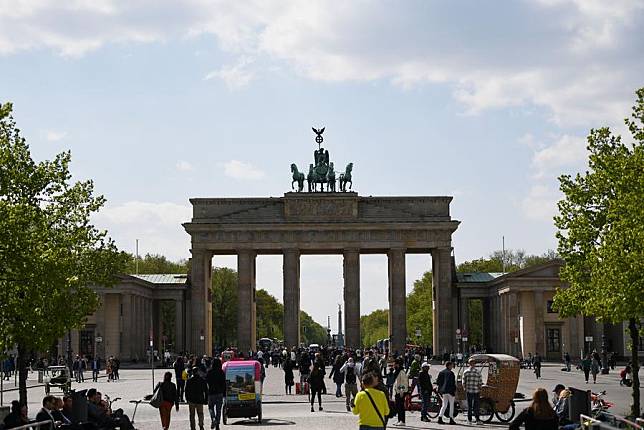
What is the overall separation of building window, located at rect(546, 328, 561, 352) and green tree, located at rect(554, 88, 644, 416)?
60674 millimetres

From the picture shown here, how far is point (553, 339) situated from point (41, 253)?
73041 mm

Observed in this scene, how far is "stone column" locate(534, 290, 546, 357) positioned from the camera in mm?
99375

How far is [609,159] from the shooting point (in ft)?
124

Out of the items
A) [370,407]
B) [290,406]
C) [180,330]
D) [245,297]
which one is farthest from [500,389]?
[180,330]

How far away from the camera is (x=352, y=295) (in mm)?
105875

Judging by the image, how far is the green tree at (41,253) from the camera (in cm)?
3175

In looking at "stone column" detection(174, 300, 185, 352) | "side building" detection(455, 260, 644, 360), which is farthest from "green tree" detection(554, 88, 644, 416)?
"stone column" detection(174, 300, 185, 352)

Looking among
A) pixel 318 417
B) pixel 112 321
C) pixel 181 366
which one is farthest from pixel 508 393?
pixel 112 321

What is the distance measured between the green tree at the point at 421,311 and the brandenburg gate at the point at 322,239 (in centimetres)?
1934

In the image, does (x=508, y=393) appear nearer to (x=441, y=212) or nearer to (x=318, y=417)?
(x=318, y=417)

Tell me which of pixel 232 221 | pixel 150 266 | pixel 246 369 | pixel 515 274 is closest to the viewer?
pixel 246 369

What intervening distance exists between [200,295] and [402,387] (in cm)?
7326

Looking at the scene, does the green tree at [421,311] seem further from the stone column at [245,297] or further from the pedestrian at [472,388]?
the pedestrian at [472,388]

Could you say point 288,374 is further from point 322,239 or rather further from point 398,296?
point 398,296
